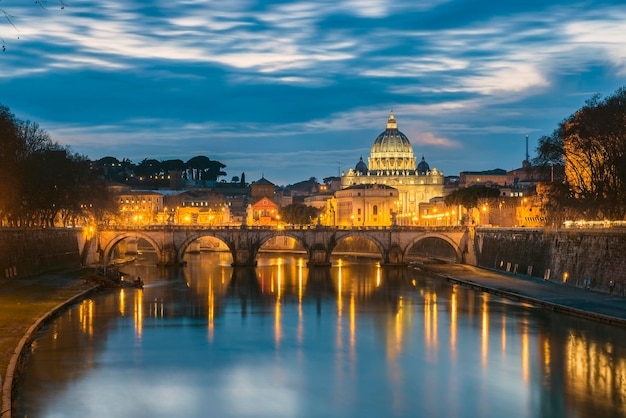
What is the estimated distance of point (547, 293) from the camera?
6219 centimetres

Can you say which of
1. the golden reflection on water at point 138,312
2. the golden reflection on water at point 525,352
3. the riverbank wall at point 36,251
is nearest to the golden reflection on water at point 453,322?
the golden reflection on water at point 525,352

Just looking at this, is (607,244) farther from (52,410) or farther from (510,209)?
(510,209)

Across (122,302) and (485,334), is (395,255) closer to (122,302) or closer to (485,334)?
(122,302)

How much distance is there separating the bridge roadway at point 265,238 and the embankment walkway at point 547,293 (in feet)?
32.7

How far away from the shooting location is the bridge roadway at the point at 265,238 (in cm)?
9900

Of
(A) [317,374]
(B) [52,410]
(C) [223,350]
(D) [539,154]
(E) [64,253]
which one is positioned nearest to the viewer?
(B) [52,410]

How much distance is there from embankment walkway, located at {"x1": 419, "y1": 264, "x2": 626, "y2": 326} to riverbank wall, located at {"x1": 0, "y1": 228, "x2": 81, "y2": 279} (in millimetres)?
32137

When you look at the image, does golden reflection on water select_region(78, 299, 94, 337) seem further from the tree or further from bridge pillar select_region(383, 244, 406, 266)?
bridge pillar select_region(383, 244, 406, 266)

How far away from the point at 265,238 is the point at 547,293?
4229 cm

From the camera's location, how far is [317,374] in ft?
128

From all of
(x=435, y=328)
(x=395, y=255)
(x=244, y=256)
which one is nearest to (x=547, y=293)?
(x=435, y=328)

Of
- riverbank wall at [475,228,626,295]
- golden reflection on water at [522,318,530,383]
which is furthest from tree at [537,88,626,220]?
golden reflection on water at [522,318,530,383]

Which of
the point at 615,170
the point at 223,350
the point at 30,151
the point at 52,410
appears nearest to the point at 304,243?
the point at 30,151

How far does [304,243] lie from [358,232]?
5561mm
